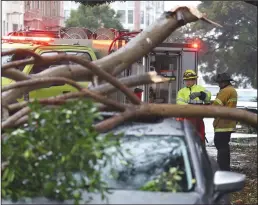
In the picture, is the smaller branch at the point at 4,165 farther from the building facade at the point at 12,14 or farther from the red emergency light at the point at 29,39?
the building facade at the point at 12,14

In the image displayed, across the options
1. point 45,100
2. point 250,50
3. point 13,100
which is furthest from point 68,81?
point 250,50

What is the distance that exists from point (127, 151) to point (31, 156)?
2.27ft

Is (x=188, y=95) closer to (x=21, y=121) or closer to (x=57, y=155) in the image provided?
(x=21, y=121)

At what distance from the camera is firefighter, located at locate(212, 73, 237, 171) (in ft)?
38.3

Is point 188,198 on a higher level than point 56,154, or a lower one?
lower

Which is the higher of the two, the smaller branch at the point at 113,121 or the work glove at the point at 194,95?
the smaller branch at the point at 113,121

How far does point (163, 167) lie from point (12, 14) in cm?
4727

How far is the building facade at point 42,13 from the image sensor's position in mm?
55812

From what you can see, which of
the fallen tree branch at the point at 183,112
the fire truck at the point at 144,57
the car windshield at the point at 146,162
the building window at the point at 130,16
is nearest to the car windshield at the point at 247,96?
the fire truck at the point at 144,57

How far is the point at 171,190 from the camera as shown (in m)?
5.49

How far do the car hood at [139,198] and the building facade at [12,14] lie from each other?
1808 inches

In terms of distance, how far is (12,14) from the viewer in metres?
51.8

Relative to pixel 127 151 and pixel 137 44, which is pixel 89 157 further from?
pixel 137 44

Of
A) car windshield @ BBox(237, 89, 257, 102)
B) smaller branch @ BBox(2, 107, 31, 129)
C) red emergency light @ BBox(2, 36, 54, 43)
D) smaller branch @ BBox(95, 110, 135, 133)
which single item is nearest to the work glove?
red emergency light @ BBox(2, 36, 54, 43)
